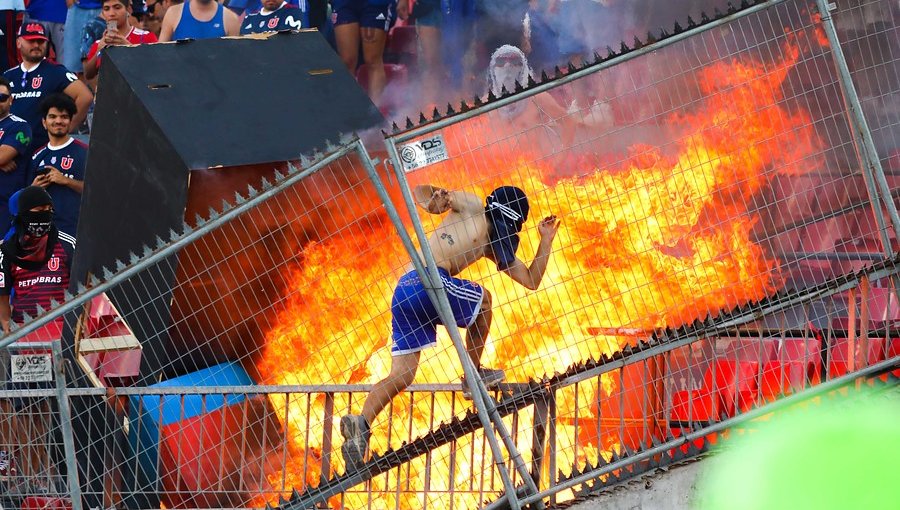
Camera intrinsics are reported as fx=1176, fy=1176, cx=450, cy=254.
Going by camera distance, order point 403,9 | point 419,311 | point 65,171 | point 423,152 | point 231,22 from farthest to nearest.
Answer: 1. point 403,9
2. point 231,22
3. point 65,171
4. point 419,311
5. point 423,152

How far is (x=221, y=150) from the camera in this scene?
712 centimetres

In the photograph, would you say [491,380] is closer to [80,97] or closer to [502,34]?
[502,34]

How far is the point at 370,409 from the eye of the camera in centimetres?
576

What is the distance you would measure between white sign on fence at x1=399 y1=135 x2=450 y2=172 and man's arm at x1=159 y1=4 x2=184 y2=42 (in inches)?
212

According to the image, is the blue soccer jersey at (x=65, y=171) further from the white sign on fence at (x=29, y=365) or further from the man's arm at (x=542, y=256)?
the man's arm at (x=542, y=256)

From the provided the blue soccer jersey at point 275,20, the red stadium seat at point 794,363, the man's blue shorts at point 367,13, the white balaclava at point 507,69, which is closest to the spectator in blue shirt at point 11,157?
the blue soccer jersey at point 275,20

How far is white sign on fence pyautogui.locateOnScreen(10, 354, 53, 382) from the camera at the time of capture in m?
5.52

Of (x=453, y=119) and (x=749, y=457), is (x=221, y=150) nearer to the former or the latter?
(x=453, y=119)

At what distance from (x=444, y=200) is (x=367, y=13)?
491cm

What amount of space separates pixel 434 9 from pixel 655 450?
227 inches

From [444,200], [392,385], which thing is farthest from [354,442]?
[444,200]

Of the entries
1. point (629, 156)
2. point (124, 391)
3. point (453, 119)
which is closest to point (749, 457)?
point (629, 156)

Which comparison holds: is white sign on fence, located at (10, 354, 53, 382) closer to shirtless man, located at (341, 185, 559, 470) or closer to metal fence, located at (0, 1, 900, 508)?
metal fence, located at (0, 1, 900, 508)

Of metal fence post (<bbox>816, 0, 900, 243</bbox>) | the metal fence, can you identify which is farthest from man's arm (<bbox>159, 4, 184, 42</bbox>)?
metal fence post (<bbox>816, 0, 900, 243</bbox>)
